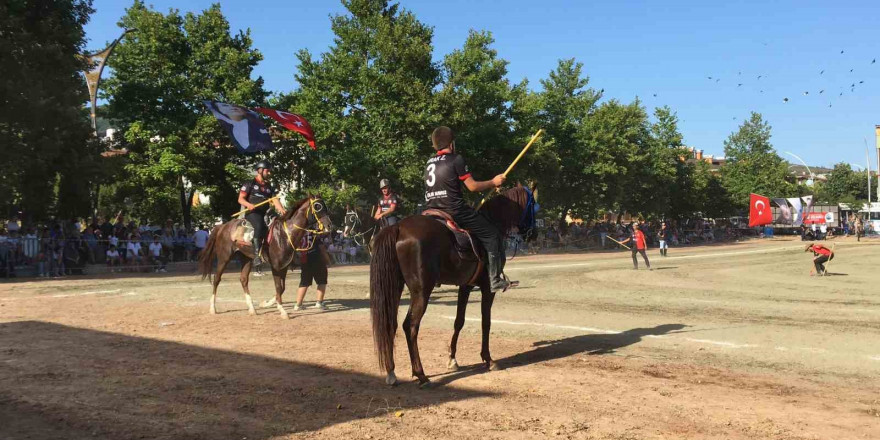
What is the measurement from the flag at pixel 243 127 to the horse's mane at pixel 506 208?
978 inches

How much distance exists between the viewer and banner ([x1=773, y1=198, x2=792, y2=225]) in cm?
7375

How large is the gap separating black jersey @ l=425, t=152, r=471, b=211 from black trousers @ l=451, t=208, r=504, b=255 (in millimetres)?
98

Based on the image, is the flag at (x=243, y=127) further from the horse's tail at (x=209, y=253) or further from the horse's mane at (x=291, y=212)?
the horse's mane at (x=291, y=212)

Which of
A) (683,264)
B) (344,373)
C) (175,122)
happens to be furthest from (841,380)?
(175,122)

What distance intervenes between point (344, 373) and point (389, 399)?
4.67 ft

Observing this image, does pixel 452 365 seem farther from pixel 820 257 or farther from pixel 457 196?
pixel 820 257

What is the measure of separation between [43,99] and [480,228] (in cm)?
2403

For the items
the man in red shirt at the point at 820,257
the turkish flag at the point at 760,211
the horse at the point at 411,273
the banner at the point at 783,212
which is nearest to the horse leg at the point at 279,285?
the horse at the point at 411,273

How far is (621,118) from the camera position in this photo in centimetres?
6278

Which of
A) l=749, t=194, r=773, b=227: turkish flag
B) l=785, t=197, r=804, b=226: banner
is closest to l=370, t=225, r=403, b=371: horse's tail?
l=749, t=194, r=773, b=227: turkish flag

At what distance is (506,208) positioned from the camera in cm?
927

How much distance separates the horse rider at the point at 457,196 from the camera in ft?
28.0

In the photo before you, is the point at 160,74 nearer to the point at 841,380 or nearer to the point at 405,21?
the point at 405,21

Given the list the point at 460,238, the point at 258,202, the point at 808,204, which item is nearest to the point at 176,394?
the point at 460,238
